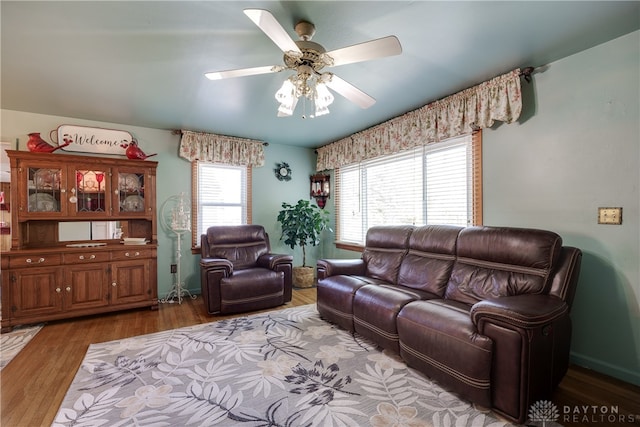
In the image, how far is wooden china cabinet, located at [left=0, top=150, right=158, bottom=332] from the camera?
9.85 feet

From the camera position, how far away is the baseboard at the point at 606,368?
1984 millimetres

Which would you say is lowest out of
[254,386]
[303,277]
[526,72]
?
[254,386]

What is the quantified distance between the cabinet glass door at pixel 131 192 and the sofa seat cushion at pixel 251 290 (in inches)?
62.6

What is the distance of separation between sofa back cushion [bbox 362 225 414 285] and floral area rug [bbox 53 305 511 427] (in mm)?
752

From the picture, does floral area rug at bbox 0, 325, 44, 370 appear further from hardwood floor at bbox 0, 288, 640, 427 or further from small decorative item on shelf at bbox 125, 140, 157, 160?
small decorative item on shelf at bbox 125, 140, 157, 160

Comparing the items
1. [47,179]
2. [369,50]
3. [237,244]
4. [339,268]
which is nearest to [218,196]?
[237,244]

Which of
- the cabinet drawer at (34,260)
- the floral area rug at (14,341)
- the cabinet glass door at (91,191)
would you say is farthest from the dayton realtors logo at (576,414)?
the cabinet glass door at (91,191)

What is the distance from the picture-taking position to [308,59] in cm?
182

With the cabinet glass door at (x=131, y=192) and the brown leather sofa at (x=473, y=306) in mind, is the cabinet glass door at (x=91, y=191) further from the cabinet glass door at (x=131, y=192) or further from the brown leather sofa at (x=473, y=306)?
the brown leather sofa at (x=473, y=306)

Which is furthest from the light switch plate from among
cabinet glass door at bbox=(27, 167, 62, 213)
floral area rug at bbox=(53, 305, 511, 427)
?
cabinet glass door at bbox=(27, 167, 62, 213)

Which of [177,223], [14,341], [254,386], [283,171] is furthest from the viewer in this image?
[283,171]

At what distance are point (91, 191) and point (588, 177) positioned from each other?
5.05 metres

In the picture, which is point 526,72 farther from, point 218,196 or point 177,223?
point 177,223

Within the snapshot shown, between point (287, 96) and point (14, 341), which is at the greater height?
point (287, 96)
